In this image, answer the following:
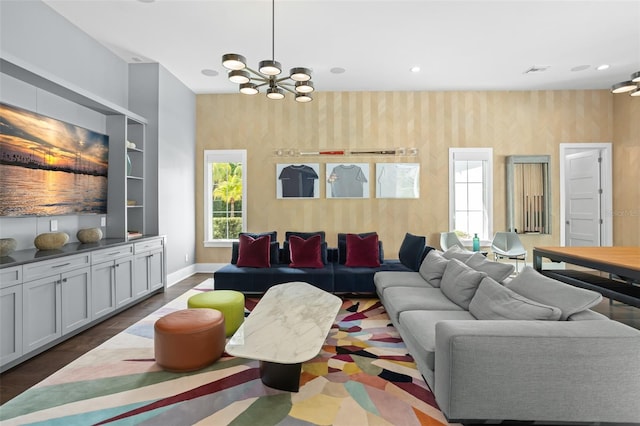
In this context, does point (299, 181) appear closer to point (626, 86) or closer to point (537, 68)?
point (537, 68)

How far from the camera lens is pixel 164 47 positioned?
429cm

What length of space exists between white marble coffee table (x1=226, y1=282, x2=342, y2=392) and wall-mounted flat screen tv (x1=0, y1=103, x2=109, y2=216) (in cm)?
253

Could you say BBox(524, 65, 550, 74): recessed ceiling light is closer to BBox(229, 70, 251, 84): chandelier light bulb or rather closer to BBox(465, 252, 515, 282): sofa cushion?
BBox(465, 252, 515, 282): sofa cushion

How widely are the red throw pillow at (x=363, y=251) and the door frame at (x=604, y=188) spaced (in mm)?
3939

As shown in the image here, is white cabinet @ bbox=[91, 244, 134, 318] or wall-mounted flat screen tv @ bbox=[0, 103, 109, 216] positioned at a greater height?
wall-mounted flat screen tv @ bbox=[0, 103, 109, 216]

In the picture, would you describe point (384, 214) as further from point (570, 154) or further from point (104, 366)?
point (104, 366)

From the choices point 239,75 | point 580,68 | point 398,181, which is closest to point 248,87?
point 239,75

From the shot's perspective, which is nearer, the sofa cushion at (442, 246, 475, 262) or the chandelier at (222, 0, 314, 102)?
the chandelier at (222, 0, 314, 102)

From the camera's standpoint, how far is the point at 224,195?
20.3 feet

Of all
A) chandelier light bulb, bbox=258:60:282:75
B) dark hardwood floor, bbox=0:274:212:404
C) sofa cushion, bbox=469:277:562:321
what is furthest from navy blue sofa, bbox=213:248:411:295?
chandelier light bulb, bbox=258:60:282:75

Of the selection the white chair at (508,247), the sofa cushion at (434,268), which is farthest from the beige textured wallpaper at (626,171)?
the sofa cushion at (434,268)

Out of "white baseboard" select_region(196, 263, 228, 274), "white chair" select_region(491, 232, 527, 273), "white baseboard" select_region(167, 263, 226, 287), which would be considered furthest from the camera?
"white baseboard" select_region(196, 263, 228, 274)

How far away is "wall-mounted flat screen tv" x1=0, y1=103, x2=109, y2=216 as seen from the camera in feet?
9.56

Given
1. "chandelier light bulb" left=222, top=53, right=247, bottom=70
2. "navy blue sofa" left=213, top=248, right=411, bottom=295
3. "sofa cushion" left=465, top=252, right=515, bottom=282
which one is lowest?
"navy blue sofa" left=213, top=248, right=411, bottom=295
